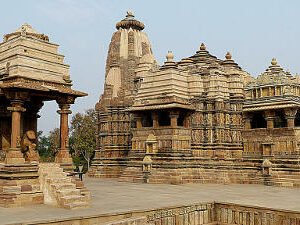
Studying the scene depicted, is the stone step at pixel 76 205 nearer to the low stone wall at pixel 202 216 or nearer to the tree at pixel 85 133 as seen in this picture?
the low stone wall at pixel 202 216

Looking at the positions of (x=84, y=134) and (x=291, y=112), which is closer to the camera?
(x=291, y=112)

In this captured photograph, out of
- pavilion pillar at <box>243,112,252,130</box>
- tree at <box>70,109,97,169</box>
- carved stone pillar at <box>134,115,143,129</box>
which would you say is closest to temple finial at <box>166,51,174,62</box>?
carved stone pillar at <box>134,115,143,129</box>

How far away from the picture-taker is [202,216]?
1212 centimetres

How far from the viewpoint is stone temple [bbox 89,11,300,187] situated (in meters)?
20.6

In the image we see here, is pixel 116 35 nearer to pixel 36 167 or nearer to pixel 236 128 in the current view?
pixel 236 128

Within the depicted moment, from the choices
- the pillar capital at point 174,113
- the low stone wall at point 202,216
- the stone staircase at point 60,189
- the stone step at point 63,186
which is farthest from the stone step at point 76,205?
the pillar capital at point 174,113

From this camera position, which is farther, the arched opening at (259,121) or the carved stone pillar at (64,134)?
the arched opening at (259,121)

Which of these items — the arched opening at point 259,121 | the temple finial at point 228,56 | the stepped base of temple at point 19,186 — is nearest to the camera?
the stepped base of temple at point 19,186

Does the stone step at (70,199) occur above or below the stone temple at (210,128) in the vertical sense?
below

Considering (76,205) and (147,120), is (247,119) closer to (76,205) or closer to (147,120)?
(147,120)

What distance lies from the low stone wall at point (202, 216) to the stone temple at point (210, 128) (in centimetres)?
778

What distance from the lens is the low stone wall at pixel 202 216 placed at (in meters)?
9.41

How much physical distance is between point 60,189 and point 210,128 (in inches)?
503

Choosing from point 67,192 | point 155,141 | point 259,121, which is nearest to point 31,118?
point 67,192
